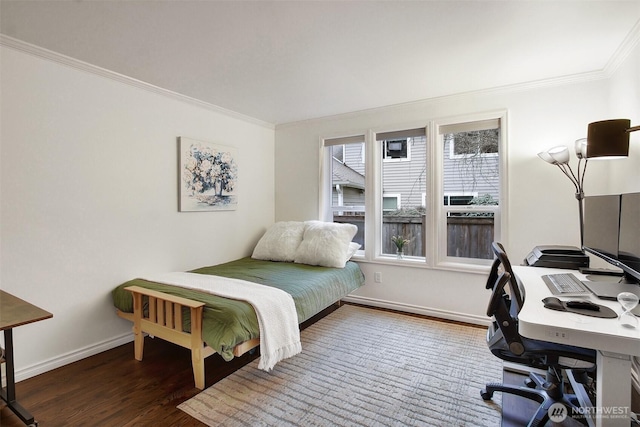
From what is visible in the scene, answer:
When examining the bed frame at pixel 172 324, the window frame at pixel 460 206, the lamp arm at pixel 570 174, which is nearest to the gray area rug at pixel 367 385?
the bed frame at pixel 172 324

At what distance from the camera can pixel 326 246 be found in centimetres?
334

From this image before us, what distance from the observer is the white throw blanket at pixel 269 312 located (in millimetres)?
2049

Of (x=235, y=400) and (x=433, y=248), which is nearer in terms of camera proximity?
(x=235, y=400)

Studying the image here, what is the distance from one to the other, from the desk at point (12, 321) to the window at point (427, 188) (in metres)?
2.88

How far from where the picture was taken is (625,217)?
5.43 feet

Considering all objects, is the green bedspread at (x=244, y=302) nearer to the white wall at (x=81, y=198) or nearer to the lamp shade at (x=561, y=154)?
the white wall at (x=81, y=198)

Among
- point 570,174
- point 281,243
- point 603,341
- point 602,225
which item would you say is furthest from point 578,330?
point 281,243

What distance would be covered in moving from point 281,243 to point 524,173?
2.58 metres

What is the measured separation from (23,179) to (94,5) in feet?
4.18

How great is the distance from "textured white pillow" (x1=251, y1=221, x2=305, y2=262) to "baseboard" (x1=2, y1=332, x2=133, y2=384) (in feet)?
4.96

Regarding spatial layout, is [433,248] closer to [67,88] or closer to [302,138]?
[302,138]

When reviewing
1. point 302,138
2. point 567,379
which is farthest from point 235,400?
point 302,138

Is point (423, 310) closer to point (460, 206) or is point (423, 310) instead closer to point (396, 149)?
point (460, 206)

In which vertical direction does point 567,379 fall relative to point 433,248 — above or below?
below
